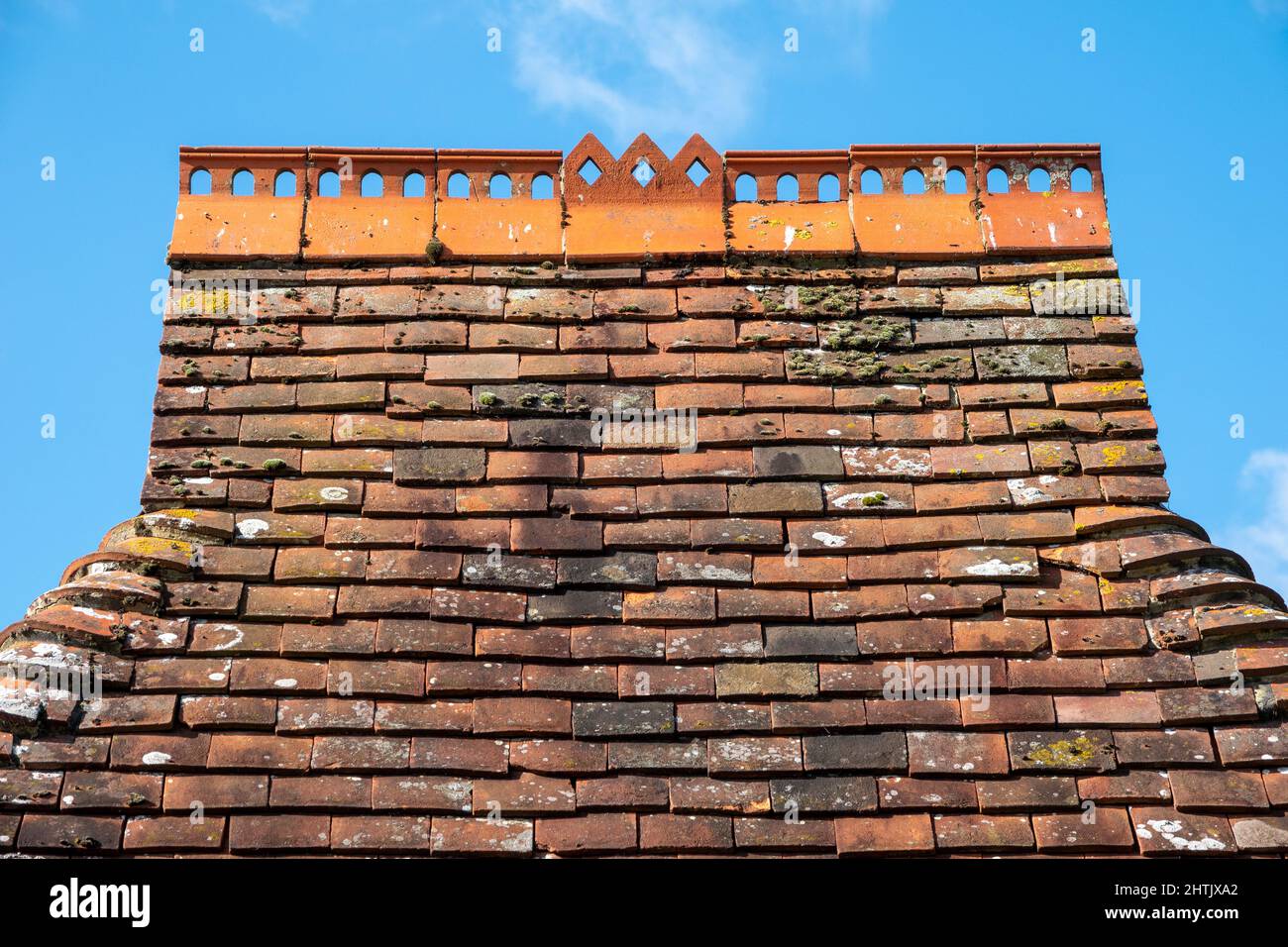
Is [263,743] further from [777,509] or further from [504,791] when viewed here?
[777,509]

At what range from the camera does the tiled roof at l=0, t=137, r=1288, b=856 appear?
17.9ft

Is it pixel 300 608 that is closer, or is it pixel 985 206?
pixel 300 608

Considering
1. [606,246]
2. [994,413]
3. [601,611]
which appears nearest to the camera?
[601,611]

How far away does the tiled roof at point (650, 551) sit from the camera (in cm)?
544

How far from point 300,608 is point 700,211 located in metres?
2.39

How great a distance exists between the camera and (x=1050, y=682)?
5.77m

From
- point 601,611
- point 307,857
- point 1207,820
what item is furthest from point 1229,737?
point 307,857

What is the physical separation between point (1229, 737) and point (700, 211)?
2977mm

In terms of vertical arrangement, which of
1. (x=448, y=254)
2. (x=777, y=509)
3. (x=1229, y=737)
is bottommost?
(x=1229, y=737)

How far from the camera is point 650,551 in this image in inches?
242

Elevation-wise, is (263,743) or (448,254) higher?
(448,254)

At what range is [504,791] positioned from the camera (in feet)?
17.9
